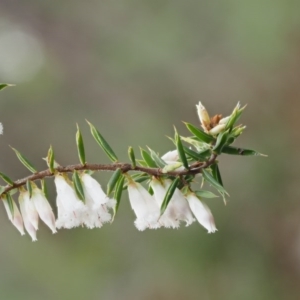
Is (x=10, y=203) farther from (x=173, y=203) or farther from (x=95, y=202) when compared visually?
(x=173, y=203)

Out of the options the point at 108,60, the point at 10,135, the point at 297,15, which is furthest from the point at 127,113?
the point at 297,15

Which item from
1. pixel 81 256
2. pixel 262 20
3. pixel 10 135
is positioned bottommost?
pixel 81 256

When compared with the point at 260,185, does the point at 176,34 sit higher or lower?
higher

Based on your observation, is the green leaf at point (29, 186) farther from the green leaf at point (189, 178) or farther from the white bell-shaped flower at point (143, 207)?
the green leaf at point (189, 178)

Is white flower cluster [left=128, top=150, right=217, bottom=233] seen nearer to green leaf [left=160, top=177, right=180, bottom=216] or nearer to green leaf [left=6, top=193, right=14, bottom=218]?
green leaf [left=160, top=177, right=180, bottom=216]

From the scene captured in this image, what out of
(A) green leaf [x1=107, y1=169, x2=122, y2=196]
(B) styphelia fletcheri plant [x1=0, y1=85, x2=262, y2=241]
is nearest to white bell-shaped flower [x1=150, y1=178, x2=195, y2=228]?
(B) styphelia fletcheri plant [x1=0, y1=85, x2=262, y2=241]

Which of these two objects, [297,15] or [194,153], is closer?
[194,153]

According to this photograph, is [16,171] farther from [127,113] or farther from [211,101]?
[211,101]

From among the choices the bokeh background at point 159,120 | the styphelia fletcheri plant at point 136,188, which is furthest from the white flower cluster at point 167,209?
the bokeh background at point 159,120
